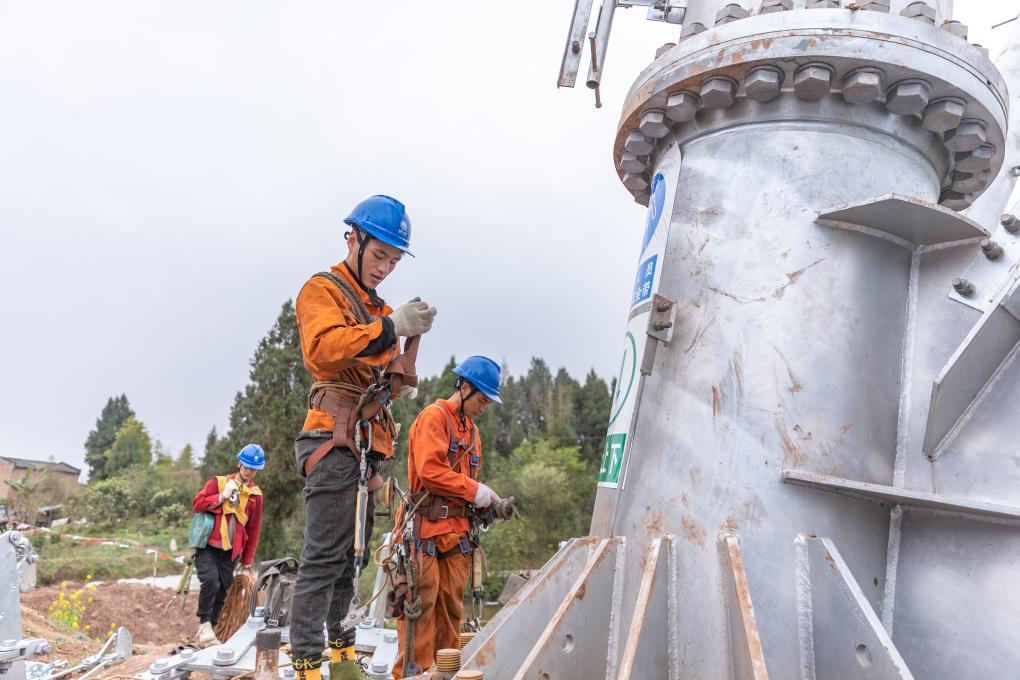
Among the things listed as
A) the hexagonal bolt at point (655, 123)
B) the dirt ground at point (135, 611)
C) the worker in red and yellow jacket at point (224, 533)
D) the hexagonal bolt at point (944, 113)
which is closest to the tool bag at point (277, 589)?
the worker in red and yellow jacket at point (224, 533)

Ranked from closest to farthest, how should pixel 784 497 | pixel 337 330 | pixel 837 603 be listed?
pixel 837 603 < pixel 784 497 < pixel 337 330

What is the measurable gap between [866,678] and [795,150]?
1.72m

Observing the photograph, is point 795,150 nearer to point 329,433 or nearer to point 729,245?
point 729,245

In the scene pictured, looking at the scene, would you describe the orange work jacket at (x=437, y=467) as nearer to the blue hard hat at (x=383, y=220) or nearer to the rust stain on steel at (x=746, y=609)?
the blue hard hat at (x=383, y=220)

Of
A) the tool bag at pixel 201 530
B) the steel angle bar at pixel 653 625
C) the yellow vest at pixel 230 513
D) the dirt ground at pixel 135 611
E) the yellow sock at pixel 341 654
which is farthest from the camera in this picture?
the dirt ground at pixel 135 611

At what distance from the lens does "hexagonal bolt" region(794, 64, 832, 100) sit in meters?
2.52

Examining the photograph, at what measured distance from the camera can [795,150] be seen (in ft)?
8.60

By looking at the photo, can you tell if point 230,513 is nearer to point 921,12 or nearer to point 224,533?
point 224,533

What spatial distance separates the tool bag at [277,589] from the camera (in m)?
5.26

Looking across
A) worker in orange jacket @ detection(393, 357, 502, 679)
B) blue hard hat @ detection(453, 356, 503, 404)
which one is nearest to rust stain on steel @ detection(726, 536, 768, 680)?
worker in orange jacket @ detection(393, 357, 502, 679)

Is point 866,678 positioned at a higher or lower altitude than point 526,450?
lower

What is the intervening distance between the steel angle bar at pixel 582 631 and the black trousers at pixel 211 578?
693cm

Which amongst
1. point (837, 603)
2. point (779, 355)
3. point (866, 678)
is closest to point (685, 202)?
point (779, 355)

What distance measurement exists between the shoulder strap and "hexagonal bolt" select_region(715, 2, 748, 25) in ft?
6.18
